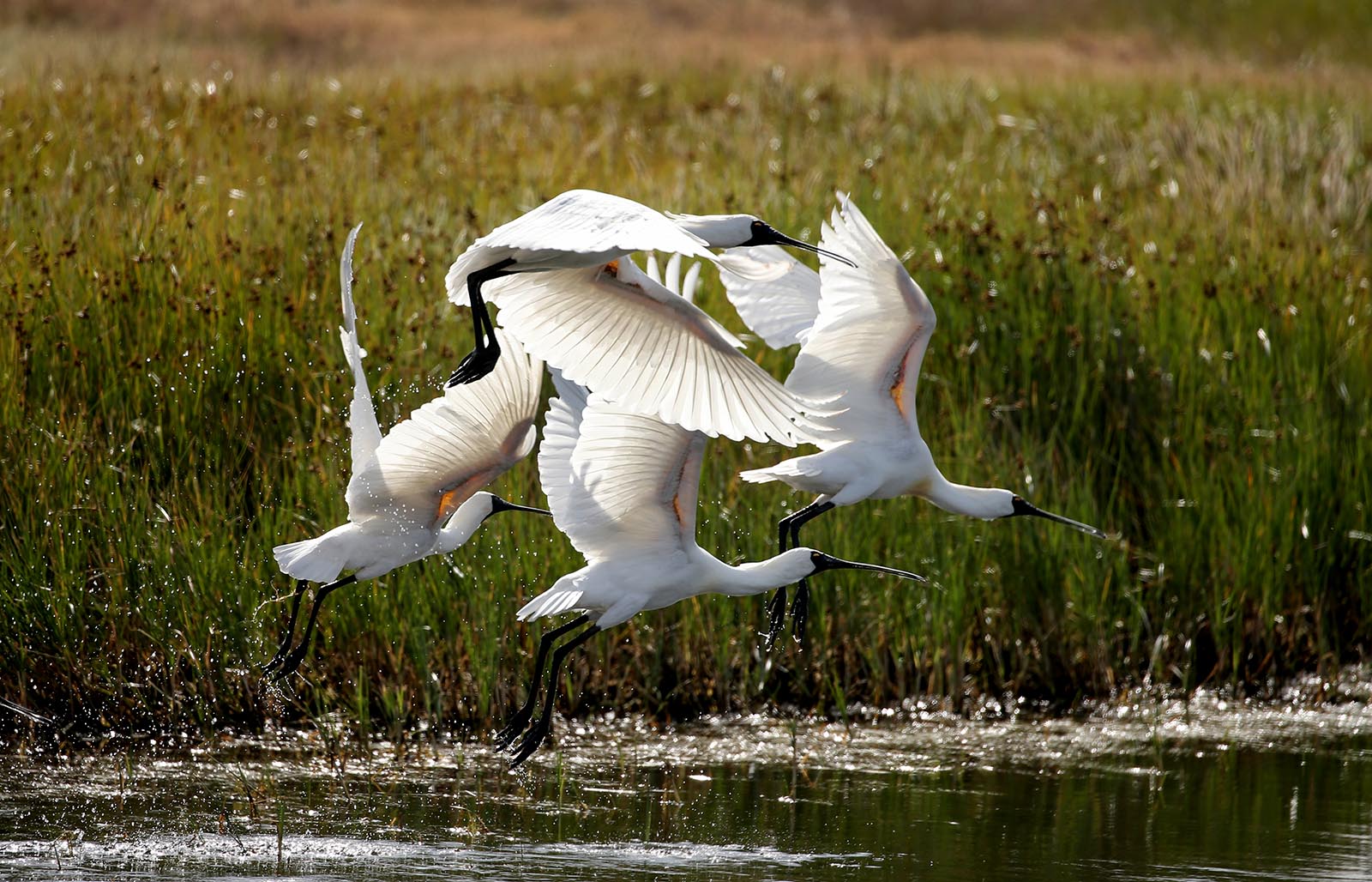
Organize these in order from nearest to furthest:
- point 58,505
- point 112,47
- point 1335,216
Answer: point 58,505 < point 1335,216 < point 112,47

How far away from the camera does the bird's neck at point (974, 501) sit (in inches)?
277

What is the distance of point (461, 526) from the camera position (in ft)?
21.1

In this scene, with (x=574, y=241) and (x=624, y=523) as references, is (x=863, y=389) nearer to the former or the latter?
(x=624, y=523)

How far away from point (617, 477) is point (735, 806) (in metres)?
1.37

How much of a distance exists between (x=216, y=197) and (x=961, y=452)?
4.00 m

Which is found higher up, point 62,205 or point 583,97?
point 583,97

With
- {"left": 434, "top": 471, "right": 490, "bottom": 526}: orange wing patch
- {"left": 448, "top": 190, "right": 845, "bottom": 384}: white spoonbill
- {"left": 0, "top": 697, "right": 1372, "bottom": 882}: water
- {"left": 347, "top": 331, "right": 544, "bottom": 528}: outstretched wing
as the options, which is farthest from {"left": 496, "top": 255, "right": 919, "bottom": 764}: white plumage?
{"left": 0, "top": 697, "right": 1372, "bottom": 882}: water

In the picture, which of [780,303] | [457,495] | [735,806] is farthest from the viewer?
[780,303]

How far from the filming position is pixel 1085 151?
42.7 feet

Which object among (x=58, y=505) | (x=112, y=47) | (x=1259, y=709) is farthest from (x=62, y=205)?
(x=112, y=47)

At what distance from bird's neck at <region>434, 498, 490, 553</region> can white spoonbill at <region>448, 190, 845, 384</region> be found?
72cm

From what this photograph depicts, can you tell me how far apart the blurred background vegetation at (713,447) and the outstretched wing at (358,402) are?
1.29 metres

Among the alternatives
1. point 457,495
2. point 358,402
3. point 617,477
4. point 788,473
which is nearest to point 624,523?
point 617,477

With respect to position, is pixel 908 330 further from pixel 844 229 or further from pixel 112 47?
pixel 112 47
